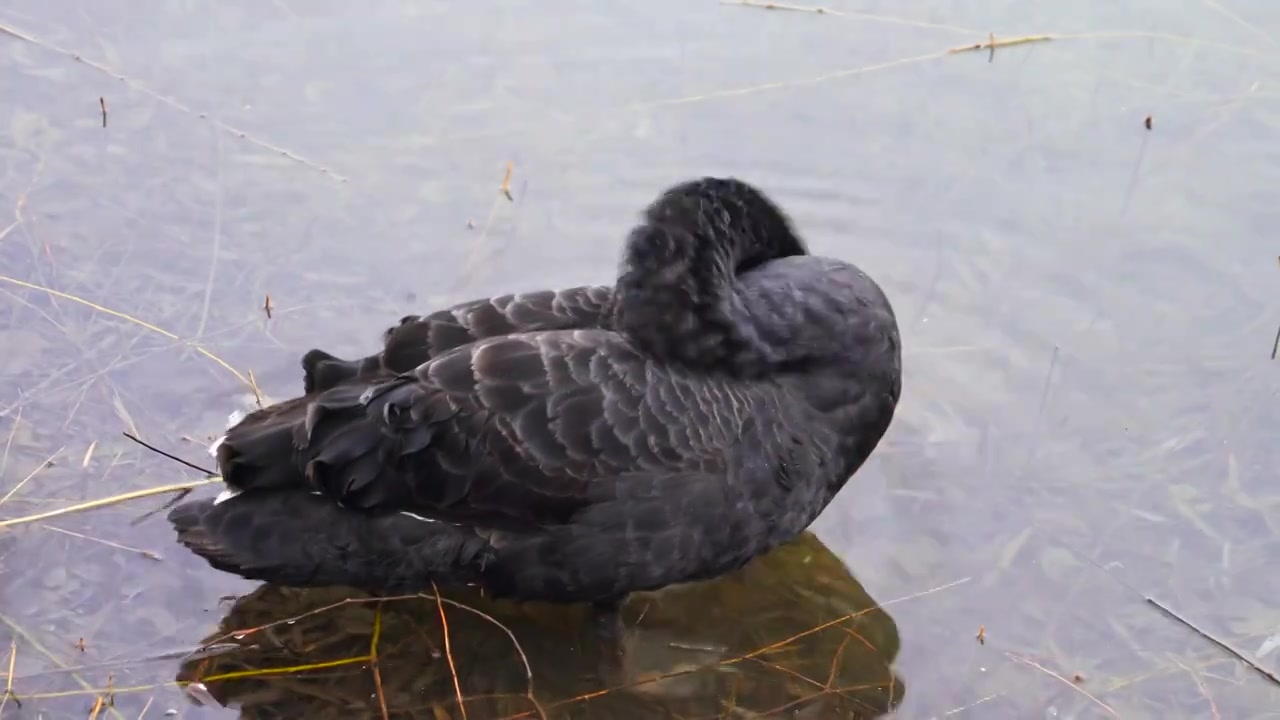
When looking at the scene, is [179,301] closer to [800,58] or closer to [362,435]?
[362,435]

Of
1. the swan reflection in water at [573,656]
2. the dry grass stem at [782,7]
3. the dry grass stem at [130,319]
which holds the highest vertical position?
the dry grass stem at [782,7]

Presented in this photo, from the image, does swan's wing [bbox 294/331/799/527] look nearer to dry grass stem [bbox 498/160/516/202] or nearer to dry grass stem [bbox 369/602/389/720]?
dry grass stem [bbox 369/602/389/720]

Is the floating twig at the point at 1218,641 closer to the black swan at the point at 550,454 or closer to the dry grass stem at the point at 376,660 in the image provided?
the black swan at the point at 550,454

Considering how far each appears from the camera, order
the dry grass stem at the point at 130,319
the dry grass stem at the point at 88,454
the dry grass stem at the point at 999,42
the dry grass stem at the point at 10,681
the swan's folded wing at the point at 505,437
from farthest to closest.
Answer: the dry grass stem at the point at 999,42 < the dry grass stem at the point at 130,319 < the dry grass stem at the point at 88,454 < the swan's folded wing at the point at 505,437 < the dry grass stem at the point at 10,681

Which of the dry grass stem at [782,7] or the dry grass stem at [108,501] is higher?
the dry grass stem at [782,7]

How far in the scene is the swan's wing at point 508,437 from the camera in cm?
369

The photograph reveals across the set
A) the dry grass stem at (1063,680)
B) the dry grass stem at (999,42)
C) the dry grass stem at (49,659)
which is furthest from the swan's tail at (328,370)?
the dry grass stem at (999,42)

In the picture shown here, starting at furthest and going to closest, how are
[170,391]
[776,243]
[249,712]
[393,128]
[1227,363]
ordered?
[393,128], [1227,363], [170,391], [776,243], [249,712]

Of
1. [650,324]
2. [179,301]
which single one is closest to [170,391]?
[179,301]

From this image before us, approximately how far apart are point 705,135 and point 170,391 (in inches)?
97.3

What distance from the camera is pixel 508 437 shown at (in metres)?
3.69

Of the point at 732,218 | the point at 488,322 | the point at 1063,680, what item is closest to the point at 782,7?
the point at 732,218

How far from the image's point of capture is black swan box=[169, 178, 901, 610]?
12.1ft

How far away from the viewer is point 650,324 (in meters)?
3.84
